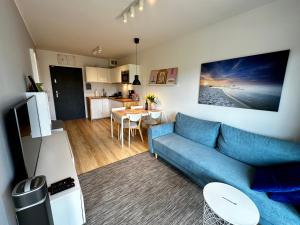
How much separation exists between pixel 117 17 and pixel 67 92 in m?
4.00

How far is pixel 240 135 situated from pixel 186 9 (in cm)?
197

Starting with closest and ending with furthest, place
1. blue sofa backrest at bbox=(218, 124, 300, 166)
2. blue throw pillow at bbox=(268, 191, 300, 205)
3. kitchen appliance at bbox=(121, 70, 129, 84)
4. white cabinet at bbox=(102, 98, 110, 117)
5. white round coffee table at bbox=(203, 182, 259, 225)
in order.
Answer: white round coffee table at bbox=(203, 182, 259, 225) → blue throw pillow at bbox=(268, 191, 300, 205) → blue sofa backrest at bbox=(218, 124, 300, 166) → kitchen appliance at bbox=(121, 70, 129, 84) → white cabinet at bbox=(102, 98, 110, 117)

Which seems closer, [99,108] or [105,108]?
[99,108]

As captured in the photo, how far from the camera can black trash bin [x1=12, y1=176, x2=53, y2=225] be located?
77cm

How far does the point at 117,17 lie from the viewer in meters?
2.21

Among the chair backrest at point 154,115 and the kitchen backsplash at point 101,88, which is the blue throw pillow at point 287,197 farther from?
the kitchen backsplash at point 101,88

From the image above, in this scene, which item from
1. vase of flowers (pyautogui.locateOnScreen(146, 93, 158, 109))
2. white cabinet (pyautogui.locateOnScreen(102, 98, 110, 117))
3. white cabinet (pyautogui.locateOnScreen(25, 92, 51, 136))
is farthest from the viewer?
white cabinet (pyautogui.locateOnScreen(102, 98, 110, 117))

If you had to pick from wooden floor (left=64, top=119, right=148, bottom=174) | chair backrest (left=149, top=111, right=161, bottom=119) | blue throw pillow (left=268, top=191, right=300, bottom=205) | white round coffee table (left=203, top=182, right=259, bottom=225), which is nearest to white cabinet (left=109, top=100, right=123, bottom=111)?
wooden floor (left=64, top=119, right=148, bottom=174)

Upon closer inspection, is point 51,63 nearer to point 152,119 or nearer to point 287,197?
point 152,119

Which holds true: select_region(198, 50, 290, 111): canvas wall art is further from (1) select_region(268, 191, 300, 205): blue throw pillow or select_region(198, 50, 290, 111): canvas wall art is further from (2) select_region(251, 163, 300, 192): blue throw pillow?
(1) select_region(268, 191, 300, 205): blue throw pillow

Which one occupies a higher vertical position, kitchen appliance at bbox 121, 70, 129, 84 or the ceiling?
the ceiling

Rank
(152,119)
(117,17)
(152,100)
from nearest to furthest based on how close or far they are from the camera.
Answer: (117,17) → (152,119) → (152,100)

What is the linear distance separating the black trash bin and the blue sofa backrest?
2142 millimetres

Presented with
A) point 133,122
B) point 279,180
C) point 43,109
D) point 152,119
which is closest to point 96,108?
point 133,122
